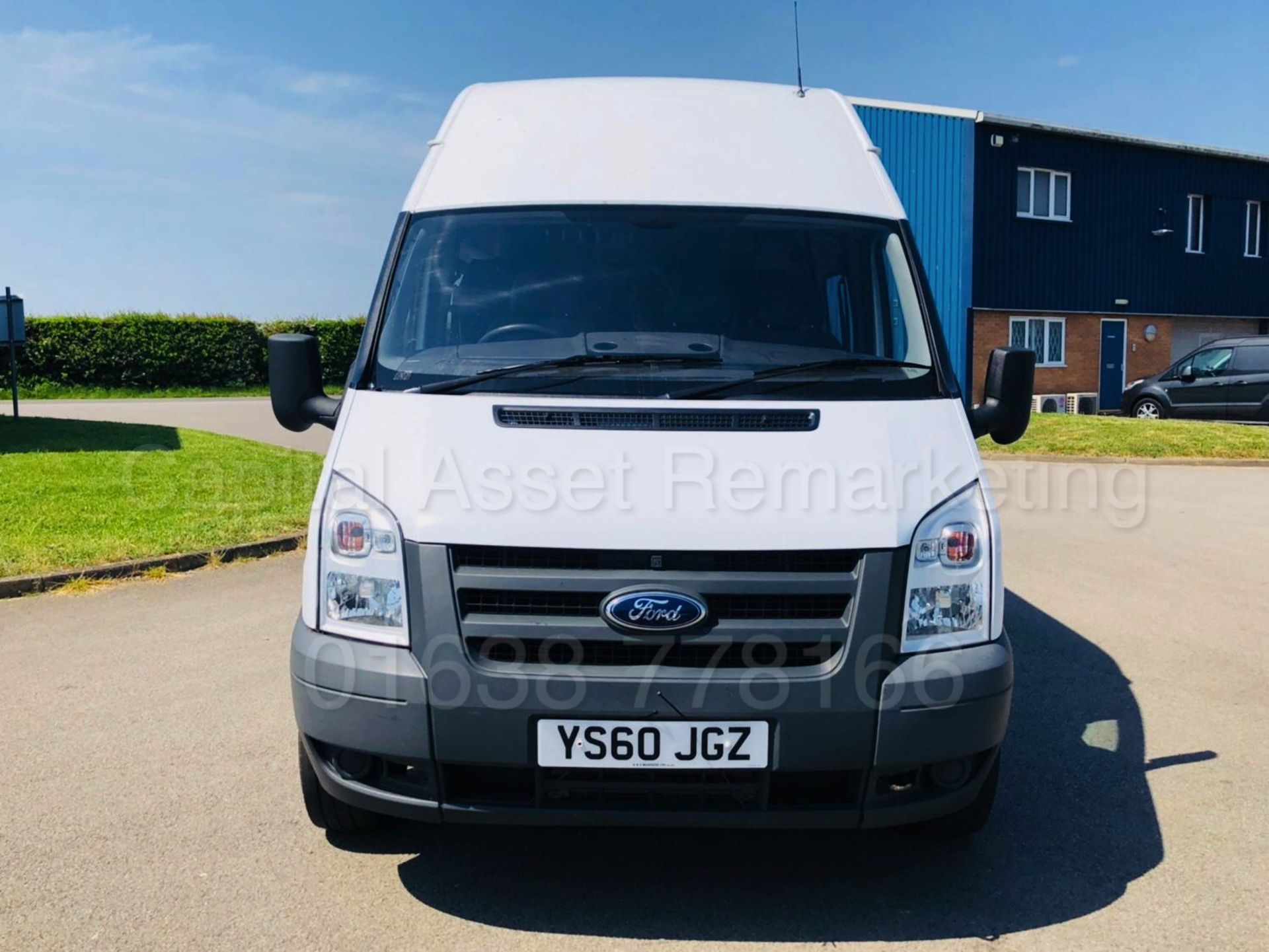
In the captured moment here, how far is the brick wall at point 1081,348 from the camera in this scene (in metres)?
27.9

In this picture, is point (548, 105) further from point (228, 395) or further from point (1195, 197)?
point (1195, 197)

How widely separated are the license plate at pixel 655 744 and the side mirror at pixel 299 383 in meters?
1.52

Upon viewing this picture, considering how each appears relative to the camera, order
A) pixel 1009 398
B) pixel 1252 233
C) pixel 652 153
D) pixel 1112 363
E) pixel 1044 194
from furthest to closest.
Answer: pixel 1252 233, pixel 1112 363, pixel 1044 194, pixel 652 153, pixel 1009 398

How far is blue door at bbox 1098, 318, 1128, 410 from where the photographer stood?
1198 inches

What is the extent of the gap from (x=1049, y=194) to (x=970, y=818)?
91.9 ft

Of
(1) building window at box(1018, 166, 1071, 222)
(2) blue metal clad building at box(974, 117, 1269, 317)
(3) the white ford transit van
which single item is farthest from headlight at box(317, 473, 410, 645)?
(1) building window at box(1018, 166, 1071, 222)

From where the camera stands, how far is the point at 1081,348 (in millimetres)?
30062

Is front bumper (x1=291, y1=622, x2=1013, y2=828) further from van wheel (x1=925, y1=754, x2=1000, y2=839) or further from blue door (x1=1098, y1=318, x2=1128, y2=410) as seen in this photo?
blue door (x1=1098, y1=318, x2=1128, y2=410)

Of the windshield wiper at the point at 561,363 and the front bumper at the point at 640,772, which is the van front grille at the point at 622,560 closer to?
the front bumper at the point at 640,772

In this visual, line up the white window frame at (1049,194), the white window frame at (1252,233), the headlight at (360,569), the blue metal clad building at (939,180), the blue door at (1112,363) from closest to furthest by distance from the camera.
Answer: the headlight at (360,569) → the blue metal clad building at (939,180) → the white window frame at (1049,194) → the blue door at (1112,363) → the white window frame at (1252,233)

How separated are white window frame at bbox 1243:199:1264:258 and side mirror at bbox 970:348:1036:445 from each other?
110ft

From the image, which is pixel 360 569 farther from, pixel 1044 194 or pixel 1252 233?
pixel 1252 233

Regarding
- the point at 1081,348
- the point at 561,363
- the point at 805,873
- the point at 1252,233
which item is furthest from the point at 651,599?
the point at 1252,233

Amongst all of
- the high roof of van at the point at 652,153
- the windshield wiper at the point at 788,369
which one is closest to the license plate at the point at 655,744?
the windshield wiper at the point at 788,369
